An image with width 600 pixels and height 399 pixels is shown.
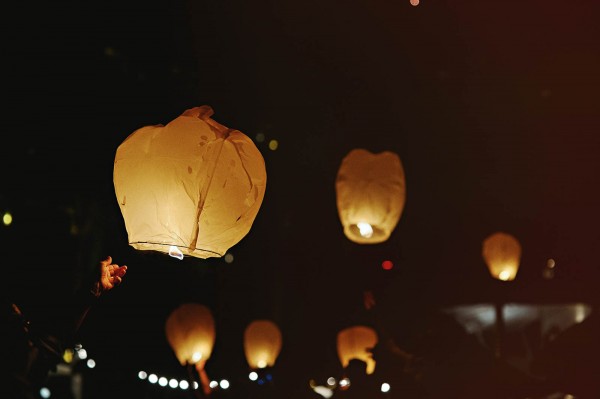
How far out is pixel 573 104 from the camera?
6363mm

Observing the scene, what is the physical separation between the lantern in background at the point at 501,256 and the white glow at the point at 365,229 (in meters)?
2.89

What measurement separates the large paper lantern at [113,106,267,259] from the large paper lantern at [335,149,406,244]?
6.35ft

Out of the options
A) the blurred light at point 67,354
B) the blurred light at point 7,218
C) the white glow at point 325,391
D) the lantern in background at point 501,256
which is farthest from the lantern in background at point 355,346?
the blurred light at point 7,218

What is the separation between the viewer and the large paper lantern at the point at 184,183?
2176mm

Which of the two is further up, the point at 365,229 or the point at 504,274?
the point at 504,274

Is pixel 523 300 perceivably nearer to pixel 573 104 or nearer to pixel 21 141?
pixel 573 104

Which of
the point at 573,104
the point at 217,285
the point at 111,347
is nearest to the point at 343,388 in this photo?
the point at 217,285

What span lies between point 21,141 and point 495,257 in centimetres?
435

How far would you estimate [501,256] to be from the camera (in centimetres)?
684

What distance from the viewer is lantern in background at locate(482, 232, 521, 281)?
684 cm

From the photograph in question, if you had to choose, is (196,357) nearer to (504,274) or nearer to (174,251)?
(504,274)

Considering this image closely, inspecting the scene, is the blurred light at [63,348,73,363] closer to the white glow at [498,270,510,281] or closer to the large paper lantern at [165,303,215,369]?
the large paper lantern at [165,303,215,369]

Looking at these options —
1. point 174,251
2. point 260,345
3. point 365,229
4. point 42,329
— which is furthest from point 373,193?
point 260,345

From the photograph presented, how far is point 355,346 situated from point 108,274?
16.0 ft
